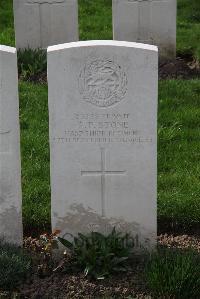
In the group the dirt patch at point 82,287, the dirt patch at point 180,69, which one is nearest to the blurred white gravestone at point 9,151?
the dirt patch at point 82,287

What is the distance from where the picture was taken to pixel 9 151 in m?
4.93

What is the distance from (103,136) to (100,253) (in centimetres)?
76

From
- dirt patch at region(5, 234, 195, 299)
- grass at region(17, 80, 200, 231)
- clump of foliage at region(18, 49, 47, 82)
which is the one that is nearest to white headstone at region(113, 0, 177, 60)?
clump of foliage at region(18, 49, 47, 82)

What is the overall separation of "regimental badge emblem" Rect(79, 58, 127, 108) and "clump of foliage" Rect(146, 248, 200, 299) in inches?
43.0

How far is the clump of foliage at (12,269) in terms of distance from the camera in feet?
15.3

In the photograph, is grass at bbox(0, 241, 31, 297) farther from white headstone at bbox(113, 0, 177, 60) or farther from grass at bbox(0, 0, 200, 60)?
grass at bbox(0, 0, 200, 60)

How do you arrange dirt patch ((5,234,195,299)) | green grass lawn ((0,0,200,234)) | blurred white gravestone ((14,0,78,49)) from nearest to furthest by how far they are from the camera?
dirt patch ((5,234,195,299)), green grass lawn ((0,0,200,234)), blurred white gravestone ((14,0,78,49))

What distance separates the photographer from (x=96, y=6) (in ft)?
41.2

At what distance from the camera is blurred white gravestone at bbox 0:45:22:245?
189 inches

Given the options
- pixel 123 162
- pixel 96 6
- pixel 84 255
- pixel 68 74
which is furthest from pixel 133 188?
pixel 96 6

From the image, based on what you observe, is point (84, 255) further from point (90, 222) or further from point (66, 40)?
point (66, 40)

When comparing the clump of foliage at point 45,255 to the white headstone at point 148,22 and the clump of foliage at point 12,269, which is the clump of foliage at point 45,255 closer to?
the clump of foliage at point 12,269

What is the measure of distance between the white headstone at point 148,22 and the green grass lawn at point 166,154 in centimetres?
48

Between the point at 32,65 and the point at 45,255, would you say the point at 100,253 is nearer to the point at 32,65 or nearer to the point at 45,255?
the point at 45,255
